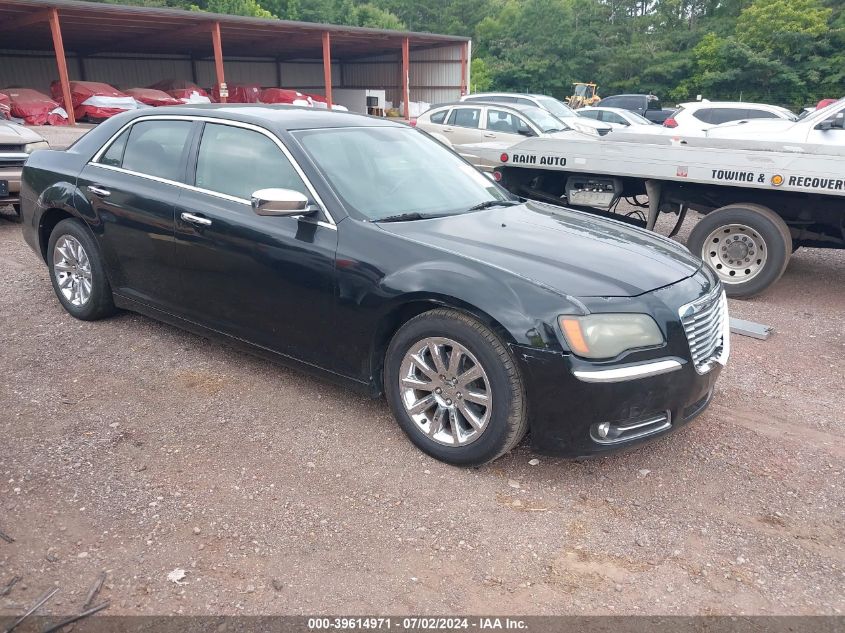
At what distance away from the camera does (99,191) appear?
4.79 m

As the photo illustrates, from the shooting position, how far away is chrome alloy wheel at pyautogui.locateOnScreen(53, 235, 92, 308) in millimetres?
5113

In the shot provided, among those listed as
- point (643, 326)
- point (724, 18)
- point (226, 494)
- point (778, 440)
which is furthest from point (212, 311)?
point (724, 18)

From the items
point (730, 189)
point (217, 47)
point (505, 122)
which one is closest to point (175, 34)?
point (217, 47)

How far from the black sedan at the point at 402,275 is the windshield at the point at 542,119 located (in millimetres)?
8529

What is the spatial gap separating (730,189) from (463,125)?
7.34 metres

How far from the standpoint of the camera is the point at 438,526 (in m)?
3.03

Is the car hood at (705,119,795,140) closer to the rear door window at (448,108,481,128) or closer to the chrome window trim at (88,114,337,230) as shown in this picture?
the rear door window at (448,108,481,128)

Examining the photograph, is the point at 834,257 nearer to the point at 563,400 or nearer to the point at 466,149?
the point at 466,149

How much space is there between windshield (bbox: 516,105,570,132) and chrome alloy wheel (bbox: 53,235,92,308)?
9.33 meters

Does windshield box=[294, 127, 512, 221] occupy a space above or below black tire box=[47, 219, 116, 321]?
above

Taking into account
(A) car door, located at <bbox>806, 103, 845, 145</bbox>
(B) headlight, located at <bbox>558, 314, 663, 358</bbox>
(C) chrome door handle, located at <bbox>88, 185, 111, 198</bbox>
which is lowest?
(B) headlight, located at <bbox>558, 314, 663, 358</bbox>

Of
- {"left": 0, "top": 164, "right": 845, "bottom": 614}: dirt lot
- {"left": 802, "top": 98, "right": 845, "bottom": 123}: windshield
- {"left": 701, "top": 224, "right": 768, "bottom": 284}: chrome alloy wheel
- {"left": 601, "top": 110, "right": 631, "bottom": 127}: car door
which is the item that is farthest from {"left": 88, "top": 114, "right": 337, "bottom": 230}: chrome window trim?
{"left": 601, "top": 110, "right": 631, "bottom": 127}: car door

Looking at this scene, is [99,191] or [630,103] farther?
[630,103]

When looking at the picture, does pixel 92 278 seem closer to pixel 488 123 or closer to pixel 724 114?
pixel 488 123
